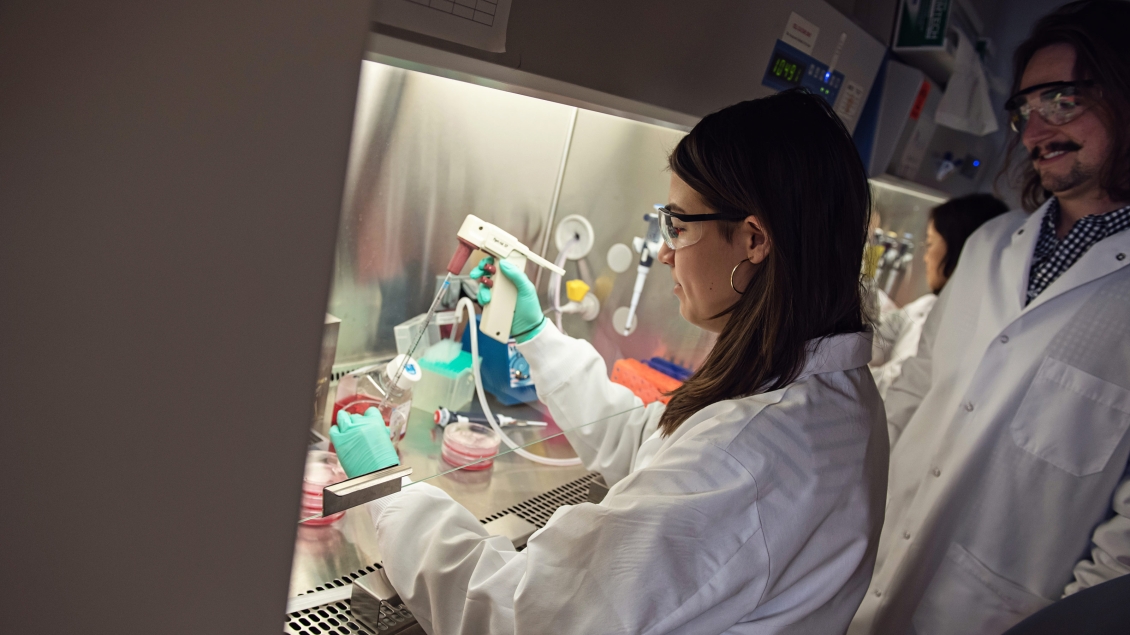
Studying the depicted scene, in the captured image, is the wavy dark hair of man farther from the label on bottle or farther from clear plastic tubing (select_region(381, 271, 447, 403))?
the label on bottle

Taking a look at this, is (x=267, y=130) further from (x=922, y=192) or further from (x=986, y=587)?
(x=922, y=192)

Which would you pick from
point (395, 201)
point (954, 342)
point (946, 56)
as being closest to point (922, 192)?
point (946, 56)

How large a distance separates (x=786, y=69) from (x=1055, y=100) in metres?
0.65

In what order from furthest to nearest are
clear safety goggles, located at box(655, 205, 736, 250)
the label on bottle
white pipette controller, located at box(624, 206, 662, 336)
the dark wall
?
white pipette controller, located at box(624, 206, 662, 336), the label on bottle, clear safety goggles, located at box(655, 205, 736, 250), the dark wall

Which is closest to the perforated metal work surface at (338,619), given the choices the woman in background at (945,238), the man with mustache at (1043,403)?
the man with mustache at (1043,403)

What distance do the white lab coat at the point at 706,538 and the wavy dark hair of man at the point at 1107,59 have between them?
37.7 inches

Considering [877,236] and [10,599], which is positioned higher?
[877,236]

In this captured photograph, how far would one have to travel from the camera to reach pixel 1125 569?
142 centimetres

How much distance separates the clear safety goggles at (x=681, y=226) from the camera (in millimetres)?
1153

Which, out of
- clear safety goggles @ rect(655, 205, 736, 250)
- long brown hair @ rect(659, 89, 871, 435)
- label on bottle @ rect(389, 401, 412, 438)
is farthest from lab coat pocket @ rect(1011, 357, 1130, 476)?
label on bottle @ rect(389, 401, 412, 438)

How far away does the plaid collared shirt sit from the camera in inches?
64.4

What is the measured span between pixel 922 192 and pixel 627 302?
1634 millimetres

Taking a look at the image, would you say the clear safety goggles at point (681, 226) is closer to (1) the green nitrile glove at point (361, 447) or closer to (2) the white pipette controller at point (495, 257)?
(2) the white pipette controller at point (495, 257)

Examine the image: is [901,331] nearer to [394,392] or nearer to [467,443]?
[467,443]
